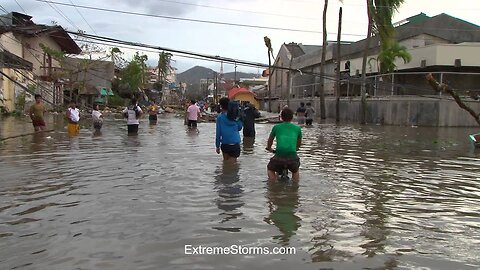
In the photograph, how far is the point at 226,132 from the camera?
9961 millimetres

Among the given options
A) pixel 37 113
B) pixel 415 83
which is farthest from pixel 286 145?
pixel 415 83

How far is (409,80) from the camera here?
32969 mm

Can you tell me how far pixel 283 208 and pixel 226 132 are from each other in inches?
129

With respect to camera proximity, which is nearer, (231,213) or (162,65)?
(231,213)

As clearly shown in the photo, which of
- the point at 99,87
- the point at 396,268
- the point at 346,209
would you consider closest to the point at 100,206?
the point at 346,209

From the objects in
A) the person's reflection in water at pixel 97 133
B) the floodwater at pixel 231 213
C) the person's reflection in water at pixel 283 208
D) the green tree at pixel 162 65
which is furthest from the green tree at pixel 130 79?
the person's reflection in water at pixel 283 208

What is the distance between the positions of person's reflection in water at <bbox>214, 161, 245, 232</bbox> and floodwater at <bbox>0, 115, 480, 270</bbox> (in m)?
0.02

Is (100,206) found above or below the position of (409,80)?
below

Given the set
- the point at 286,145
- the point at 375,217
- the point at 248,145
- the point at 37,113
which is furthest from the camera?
the point at 37,113

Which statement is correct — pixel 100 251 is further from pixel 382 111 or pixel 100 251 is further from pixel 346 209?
pixel 382 111

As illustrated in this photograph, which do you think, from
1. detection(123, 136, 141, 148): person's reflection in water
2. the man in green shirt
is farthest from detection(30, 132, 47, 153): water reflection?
the man in green shirt

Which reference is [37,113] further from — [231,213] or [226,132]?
[231,213]

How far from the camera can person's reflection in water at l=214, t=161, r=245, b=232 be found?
6535 millimetres

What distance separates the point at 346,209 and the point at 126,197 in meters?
3.40
